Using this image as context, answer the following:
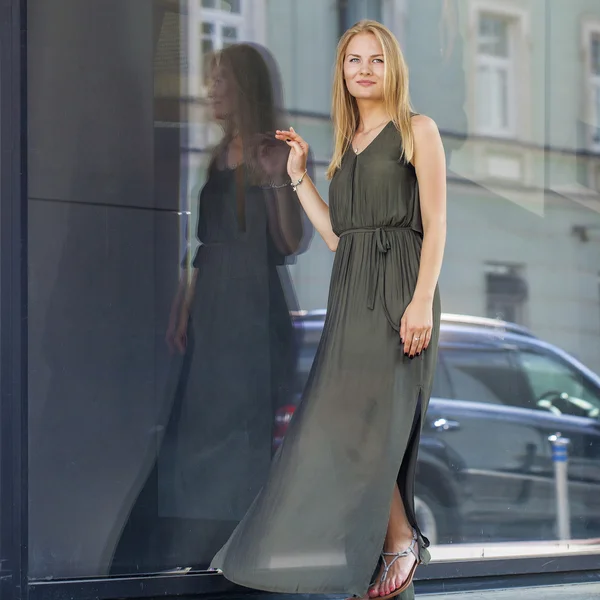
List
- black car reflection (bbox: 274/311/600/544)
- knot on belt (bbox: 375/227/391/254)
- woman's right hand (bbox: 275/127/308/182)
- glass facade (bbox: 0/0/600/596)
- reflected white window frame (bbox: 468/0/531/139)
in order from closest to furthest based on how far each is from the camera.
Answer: knot on belt (bbox: 375/227/391/254), woman's right hand (bbox: 275/127/308/182), glass facade (bbox: 0/0/600/596), black car reflection (bbox: 274/311/600/544), reflected white window frame (bbox: 468/0/531/139)

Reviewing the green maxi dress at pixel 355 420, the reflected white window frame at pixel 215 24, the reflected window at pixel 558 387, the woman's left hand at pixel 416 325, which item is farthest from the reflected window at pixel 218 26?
the reflected window at pixel 558 387

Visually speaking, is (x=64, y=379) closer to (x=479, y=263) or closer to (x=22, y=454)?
(x=22, y=454)

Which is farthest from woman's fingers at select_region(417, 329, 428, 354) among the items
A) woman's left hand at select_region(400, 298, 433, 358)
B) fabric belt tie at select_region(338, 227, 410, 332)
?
fabric belt tie at select_region(338, 227, 410, 332)

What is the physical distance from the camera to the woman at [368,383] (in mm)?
3451

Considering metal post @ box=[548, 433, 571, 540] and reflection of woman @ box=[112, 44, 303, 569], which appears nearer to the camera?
reflection of woman @ box=[112, 44, 303, 569]

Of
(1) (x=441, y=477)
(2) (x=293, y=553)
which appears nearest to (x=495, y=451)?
(1) (x=441, y=477)

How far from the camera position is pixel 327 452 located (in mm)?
3510

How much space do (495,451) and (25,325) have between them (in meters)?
2.10

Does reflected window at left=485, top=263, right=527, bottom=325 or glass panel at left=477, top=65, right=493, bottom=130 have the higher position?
glass panel at left=477, top=65, right=493, bottom=130

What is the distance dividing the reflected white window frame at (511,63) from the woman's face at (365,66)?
4.28 feet

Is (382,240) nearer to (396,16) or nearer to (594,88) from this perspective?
(396,16)

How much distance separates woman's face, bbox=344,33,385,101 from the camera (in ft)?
11.6

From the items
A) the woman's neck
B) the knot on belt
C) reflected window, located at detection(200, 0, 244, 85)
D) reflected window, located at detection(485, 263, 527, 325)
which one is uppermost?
reflected window, located at detection(200, 0, 244, 85)

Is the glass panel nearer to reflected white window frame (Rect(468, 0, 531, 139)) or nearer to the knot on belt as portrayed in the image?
reflected white window frame (Rect(468, 0, 531, 139))
